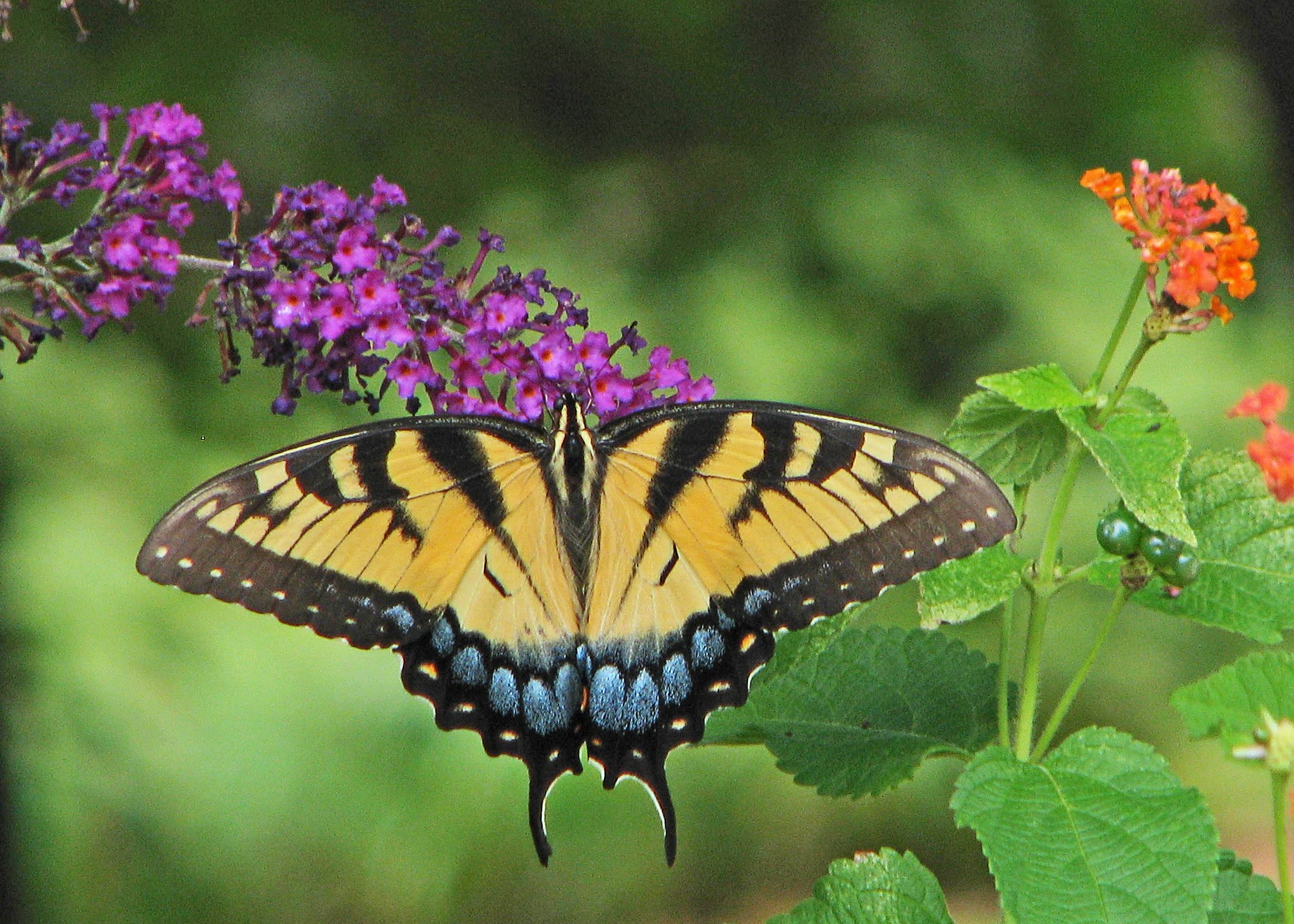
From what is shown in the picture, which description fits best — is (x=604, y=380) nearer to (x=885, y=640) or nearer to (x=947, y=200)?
(x=885, y=640)

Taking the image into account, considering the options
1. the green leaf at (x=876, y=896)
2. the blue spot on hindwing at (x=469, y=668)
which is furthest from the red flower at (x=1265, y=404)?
the blue spot on hindwing at (x=469, y=668)

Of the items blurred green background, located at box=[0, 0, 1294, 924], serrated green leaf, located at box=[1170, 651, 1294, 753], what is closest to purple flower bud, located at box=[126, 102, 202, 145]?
serrated green leaf, located at box=[1170, 651, 1294, 753]

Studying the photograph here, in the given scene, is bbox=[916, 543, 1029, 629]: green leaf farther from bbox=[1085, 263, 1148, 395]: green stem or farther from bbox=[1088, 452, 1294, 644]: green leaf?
bbox=[1085, 263, 1148, 395]: green stem

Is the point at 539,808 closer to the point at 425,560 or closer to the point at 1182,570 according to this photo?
the point at 425,560

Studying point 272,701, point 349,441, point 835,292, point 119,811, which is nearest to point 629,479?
point 349,441

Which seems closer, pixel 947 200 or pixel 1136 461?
pixel 1136 461

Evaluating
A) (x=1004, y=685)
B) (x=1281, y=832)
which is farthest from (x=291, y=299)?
(x=1281, y=832)
